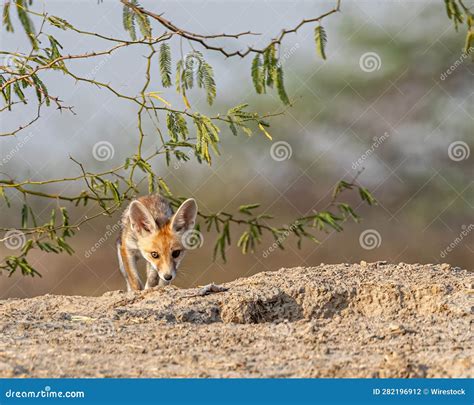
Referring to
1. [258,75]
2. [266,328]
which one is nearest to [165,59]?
[258,75]

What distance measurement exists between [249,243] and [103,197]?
1.38m

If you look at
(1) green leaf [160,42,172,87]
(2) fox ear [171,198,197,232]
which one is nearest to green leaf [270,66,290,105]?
(1) green leaf [160,42,172,87]

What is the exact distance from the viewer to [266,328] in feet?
18.4

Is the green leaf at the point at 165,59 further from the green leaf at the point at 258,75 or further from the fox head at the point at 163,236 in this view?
the fox head at the point at 163,236

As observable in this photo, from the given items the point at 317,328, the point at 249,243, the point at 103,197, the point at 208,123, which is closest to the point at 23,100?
the point at 103,197

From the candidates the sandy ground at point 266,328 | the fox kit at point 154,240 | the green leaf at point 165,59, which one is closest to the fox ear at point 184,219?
the fox kit at point 154,240

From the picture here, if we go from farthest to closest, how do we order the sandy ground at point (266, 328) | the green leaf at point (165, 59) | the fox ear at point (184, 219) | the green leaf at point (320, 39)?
1. the fox ear at point (184, 219)
2. the green leaf at point (165, 59)
3. the sandy ground at point (266, 328)
4. the green leaf at point (320, 39)

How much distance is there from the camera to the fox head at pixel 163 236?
7703mm

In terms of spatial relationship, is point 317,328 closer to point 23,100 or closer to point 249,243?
point 249,243

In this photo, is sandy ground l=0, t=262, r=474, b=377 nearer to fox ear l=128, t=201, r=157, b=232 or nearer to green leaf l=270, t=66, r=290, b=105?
fox ear l=128, t=201, r=157, b=232

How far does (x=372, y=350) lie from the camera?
4945mm

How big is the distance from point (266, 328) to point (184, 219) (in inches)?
92.3

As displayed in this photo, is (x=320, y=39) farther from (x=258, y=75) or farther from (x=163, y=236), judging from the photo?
(x=163, y=236)

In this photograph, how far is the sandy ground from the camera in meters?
4.51
